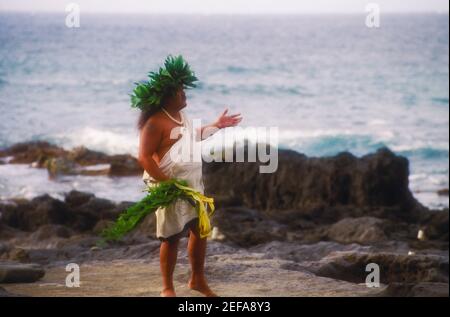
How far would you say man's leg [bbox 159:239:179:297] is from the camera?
6359mm

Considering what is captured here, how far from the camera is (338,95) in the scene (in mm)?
Result: 41281

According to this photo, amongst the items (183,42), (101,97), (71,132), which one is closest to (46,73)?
(101,97)

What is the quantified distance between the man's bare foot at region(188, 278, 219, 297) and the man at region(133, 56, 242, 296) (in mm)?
250

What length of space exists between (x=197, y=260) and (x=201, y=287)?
0.21 m

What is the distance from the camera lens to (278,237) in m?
11.5

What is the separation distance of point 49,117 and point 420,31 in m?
49.3

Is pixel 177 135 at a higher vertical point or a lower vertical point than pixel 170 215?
higher

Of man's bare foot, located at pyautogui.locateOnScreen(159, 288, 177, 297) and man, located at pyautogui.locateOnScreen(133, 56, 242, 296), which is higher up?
man, located at pyautogui.locateOnScreen(133, 56, 242, 296)

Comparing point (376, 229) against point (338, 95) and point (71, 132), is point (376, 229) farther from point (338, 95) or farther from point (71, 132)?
point (338, 95)

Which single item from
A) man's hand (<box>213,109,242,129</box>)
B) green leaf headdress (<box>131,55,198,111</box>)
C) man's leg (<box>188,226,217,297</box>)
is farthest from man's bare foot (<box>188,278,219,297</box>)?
green leaf headdress (<box>131,55,198,111</box>)

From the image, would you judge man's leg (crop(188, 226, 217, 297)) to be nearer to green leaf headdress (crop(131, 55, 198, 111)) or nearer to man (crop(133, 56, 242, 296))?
man (crop(133, 56, 242, 296))

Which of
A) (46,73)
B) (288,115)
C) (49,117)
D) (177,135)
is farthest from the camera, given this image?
(46,73)

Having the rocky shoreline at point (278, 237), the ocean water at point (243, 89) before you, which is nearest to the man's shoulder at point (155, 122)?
the rocky shoreline at point (278, 237)

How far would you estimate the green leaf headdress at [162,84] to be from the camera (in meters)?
6.28
